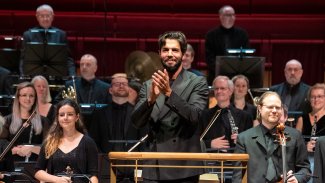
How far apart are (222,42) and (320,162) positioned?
4203mm

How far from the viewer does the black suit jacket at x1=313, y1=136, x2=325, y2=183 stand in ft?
13.0

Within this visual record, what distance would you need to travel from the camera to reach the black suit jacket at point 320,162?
396cm

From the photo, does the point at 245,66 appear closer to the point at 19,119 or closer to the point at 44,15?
the point at 44,15

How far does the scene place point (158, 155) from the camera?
2906 millimetres

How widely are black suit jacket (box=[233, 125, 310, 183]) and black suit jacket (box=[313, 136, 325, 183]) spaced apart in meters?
0.06

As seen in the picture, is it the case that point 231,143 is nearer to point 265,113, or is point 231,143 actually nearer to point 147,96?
point 265,113

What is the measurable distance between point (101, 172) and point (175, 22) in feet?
14.8

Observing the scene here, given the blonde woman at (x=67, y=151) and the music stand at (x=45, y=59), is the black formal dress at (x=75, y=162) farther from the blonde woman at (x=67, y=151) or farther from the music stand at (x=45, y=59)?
the music stand at (x=45, y=59)

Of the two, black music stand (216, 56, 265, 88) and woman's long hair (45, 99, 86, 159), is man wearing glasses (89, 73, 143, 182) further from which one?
woman's long hair (45, 99, 86, 159)

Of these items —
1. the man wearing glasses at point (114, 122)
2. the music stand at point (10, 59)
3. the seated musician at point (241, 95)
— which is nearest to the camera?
the man wearing glasses at point (114, 122)

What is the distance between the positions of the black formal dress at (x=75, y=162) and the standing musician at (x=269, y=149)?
3.25 feet

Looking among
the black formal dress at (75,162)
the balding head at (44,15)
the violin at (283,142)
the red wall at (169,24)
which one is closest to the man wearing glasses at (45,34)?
the balding head at (44,15)

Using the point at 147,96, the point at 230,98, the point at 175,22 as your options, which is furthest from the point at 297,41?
the point at 147,96

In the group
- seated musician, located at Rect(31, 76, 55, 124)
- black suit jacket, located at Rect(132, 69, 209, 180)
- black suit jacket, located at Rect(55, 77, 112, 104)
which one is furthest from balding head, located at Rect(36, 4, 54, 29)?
black suit jacket, located at Rect(132, 69, 209, 180)
